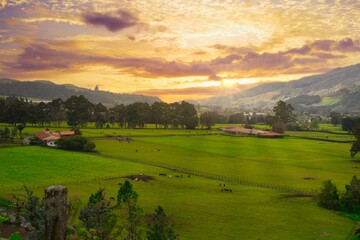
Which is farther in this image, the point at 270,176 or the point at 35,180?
the point at 270,176

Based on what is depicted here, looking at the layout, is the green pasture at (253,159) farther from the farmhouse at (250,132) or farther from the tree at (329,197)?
the farmhouse at (250,132)

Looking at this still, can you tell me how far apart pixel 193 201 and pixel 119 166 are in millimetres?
32221

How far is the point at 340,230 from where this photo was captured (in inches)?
1737

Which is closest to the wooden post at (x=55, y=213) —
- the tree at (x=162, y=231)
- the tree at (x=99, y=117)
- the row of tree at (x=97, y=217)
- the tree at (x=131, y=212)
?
the row of tree at (x=97, y=217)

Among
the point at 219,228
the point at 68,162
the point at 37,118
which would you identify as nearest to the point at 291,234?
the point at 219,228

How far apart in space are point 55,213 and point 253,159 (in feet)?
328

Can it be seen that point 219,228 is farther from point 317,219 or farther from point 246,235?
point 317,219

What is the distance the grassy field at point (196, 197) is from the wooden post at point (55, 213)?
1401 inches

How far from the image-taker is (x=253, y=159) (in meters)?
102

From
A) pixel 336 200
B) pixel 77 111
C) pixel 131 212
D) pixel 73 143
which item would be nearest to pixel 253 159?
pixel 336 200

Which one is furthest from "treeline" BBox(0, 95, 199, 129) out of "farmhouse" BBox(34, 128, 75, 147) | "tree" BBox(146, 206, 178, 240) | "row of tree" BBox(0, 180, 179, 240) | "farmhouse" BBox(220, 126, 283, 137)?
"tree" BBox(146, 206, 178, 240)

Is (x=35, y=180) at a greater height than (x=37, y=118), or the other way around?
(x=37, y=118)

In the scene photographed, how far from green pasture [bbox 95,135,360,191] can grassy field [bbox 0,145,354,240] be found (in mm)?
1816

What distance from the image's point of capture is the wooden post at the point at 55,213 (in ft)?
18.6
